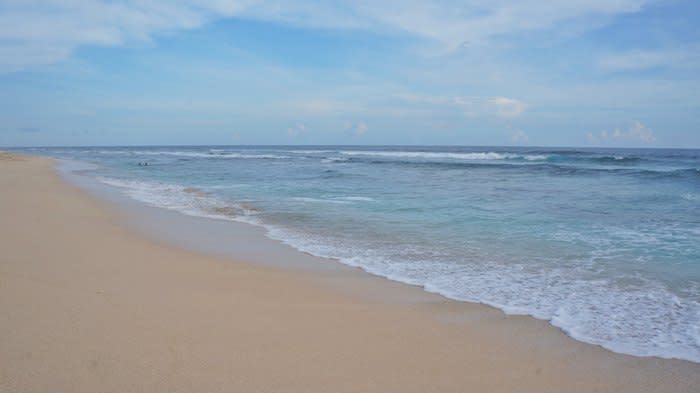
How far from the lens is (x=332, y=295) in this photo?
16.2ft

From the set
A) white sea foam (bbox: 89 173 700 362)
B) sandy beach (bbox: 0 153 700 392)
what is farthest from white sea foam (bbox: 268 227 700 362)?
sandy beach (bbox: 0 153 700 392)

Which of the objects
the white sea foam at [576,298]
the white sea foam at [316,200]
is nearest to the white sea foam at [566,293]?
the white sea foam at [576,298]

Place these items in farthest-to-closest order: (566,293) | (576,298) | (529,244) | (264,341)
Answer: (529,244) → (566,293) → (576,298) → (264,341)

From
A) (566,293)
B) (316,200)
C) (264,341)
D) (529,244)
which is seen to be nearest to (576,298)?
(566,293)

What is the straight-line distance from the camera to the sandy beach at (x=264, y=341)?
2955mm

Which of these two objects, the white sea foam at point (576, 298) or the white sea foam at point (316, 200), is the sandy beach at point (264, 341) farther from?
the white sea foam at point (316, 200)

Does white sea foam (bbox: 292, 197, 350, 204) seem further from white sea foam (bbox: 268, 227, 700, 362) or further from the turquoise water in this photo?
white sea foam (bbox: 268, 227, 700, 362)

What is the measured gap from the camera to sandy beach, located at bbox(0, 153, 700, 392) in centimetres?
296

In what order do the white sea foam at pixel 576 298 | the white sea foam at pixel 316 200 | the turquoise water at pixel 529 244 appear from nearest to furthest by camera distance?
the white sea foam at pixel 576 298, the turquoise water at pixel 529 244, the white sea foam at pixel 316 200

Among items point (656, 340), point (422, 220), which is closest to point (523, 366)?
point (656, 340)

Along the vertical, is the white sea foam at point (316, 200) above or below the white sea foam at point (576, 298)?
above

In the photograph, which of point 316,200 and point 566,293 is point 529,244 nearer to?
point 566,293

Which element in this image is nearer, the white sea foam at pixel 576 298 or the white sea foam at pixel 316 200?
the white sea foam at pixel 576 298

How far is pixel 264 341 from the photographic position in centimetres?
354
